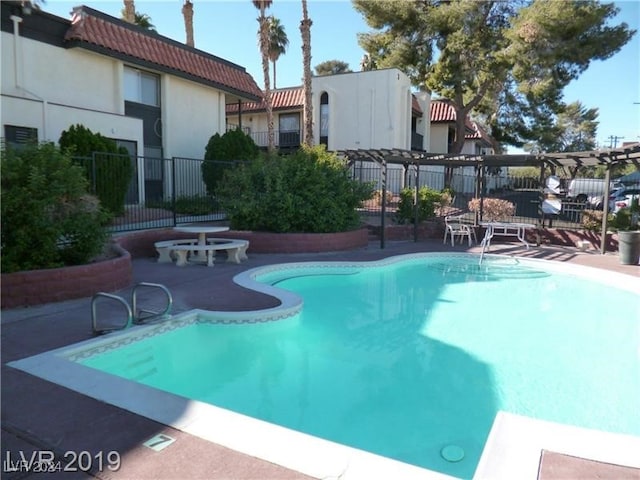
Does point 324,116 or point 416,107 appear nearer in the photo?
point 324,116

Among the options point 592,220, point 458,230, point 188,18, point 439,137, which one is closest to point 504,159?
point 458,230

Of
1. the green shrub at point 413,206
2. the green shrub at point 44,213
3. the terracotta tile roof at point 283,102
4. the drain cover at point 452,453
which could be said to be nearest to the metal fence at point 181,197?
the green shrub at point 413,206

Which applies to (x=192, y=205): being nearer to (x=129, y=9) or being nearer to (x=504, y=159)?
(x=504, y=159)

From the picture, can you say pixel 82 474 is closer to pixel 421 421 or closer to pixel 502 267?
pixel 421 421

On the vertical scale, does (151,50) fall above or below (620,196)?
above

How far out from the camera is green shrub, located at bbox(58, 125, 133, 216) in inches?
452

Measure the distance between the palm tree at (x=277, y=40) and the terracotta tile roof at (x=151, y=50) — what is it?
1680 centimetres

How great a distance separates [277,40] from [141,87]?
74.9ft

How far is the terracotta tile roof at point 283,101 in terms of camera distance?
28.0m

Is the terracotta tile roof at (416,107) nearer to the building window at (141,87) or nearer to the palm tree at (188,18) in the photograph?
the palm tree at (188,18)

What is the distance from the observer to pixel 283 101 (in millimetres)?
28625

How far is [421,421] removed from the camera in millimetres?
4453

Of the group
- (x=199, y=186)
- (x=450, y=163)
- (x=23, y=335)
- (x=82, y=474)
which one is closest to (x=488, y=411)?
(x=82, y=474)

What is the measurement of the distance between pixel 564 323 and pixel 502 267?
14.6 ft
